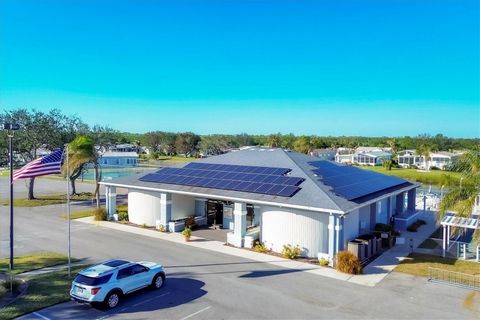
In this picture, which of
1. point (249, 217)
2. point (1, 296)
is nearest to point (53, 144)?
point (249, 217)

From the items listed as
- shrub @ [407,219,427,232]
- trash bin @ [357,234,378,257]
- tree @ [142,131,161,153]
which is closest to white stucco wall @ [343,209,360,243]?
trash bin @ [357,234,378,257]

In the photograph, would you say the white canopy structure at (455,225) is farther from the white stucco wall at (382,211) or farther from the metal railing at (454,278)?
the white stucco wall at (382,211)

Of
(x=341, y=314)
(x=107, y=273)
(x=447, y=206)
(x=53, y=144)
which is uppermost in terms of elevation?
(x=53, y=144)

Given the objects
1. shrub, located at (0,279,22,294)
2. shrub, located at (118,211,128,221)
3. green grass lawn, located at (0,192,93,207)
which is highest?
shrub, located at (118,211,128,221)

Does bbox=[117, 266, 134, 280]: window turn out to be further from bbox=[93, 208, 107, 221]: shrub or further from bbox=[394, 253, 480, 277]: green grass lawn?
bbox=[93, 208, 107, 221]: shrub

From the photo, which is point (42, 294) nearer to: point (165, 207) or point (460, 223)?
point (165, 207)

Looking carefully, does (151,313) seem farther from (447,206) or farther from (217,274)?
(447,206)
